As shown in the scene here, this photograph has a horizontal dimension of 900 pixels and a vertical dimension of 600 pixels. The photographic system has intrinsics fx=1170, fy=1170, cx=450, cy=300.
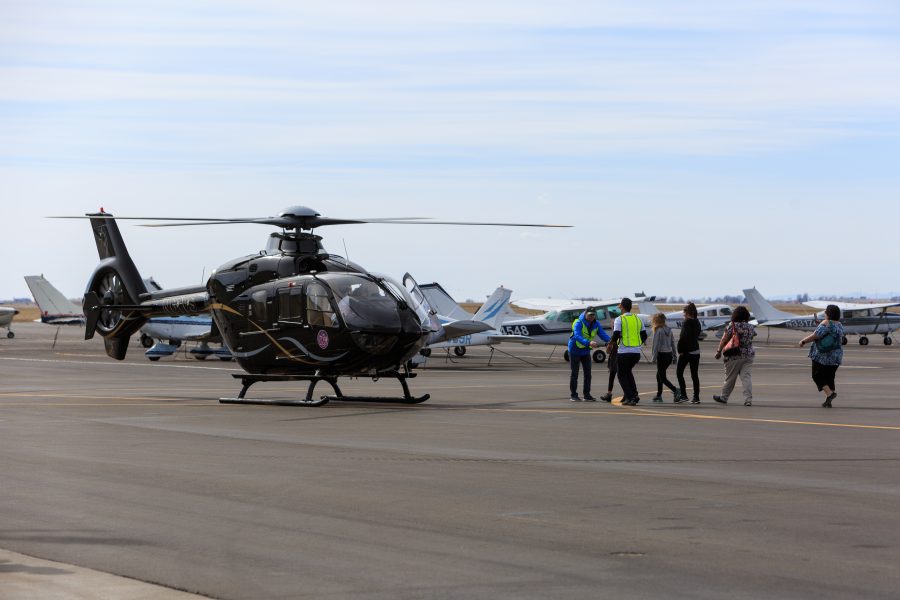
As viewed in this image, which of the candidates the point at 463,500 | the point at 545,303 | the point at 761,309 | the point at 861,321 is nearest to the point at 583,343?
the point at 463,500

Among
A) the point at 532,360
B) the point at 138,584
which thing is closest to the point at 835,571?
the point at 138,584

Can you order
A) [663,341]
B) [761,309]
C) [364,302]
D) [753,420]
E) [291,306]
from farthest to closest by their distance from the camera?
[761,309]
[663,341]
[291,306]
[364,302]
[753,420]

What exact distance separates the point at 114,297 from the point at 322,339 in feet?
25.5

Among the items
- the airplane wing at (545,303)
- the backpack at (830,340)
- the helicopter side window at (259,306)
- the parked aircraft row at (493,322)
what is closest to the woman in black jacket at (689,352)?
the backpack at (830,340)

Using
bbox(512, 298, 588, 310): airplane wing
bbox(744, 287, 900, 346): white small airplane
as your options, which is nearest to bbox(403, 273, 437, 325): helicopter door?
bbox(512, 298, 588, 310): airplane wing

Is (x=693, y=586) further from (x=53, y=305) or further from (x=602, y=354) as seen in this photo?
(x=53, y=305)

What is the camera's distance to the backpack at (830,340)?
69.6 ft

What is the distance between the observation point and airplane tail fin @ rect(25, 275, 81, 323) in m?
71.5

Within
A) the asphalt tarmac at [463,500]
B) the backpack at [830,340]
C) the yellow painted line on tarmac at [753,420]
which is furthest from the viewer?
the backpack at [830,340]

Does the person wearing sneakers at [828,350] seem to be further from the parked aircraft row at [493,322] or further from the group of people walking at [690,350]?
the parked aircraft row at [493,322]

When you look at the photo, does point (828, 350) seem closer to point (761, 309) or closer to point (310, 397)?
point (310, 397)

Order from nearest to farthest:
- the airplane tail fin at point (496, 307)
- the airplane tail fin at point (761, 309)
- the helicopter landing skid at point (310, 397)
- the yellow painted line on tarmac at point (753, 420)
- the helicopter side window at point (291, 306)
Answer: the yellow painted line on tarmac at point (753, 420) < the helicopter landing skid at point (310, 397) < the helicopter side window at point (291, 306) < the airplane tail fin at point (496, 307) < the airplane tail fin at point (761, 309)

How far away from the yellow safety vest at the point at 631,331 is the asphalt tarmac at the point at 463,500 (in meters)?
1.53

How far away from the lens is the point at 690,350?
22.8m
